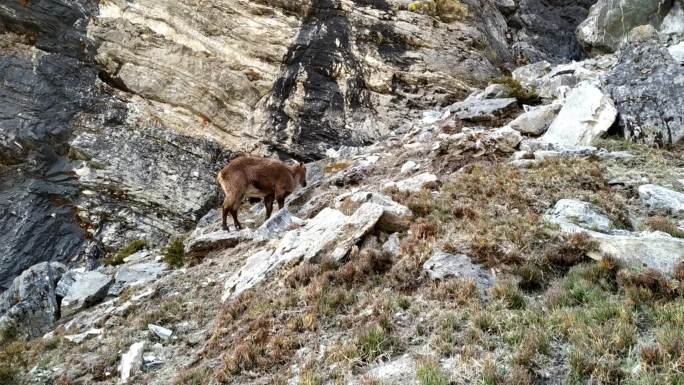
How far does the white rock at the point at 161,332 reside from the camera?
790 centimetres

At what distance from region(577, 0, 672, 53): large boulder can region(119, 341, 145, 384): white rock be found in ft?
82.2

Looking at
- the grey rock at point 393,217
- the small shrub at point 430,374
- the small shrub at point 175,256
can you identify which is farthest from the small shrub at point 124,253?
the small shrub at point 430,374

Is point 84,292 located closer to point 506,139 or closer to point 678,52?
point 506,139

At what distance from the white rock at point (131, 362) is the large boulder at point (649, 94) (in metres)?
12.2

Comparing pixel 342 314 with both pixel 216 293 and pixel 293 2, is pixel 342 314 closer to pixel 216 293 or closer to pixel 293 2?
pixel 216 293

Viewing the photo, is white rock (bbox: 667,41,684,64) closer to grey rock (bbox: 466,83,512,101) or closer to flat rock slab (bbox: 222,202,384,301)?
grey rock (bbox: 466,83,512,101)

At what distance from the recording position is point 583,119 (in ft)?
44.3

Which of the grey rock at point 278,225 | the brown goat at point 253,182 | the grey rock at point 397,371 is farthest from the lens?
the brown goat at point 253,182

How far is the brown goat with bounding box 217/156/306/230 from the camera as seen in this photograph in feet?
43.0

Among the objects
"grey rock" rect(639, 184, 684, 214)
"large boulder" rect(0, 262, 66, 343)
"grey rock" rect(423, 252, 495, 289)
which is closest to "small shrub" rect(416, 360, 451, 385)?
"grey rock" rect(423, 252, 495, 289)

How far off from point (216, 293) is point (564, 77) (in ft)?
52.2

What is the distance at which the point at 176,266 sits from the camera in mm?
11969

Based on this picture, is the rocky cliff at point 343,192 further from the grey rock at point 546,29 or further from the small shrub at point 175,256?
the grey rock at point 546,29

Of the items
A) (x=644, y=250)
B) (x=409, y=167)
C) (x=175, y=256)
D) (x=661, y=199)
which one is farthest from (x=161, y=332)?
(x=661, y=199)
